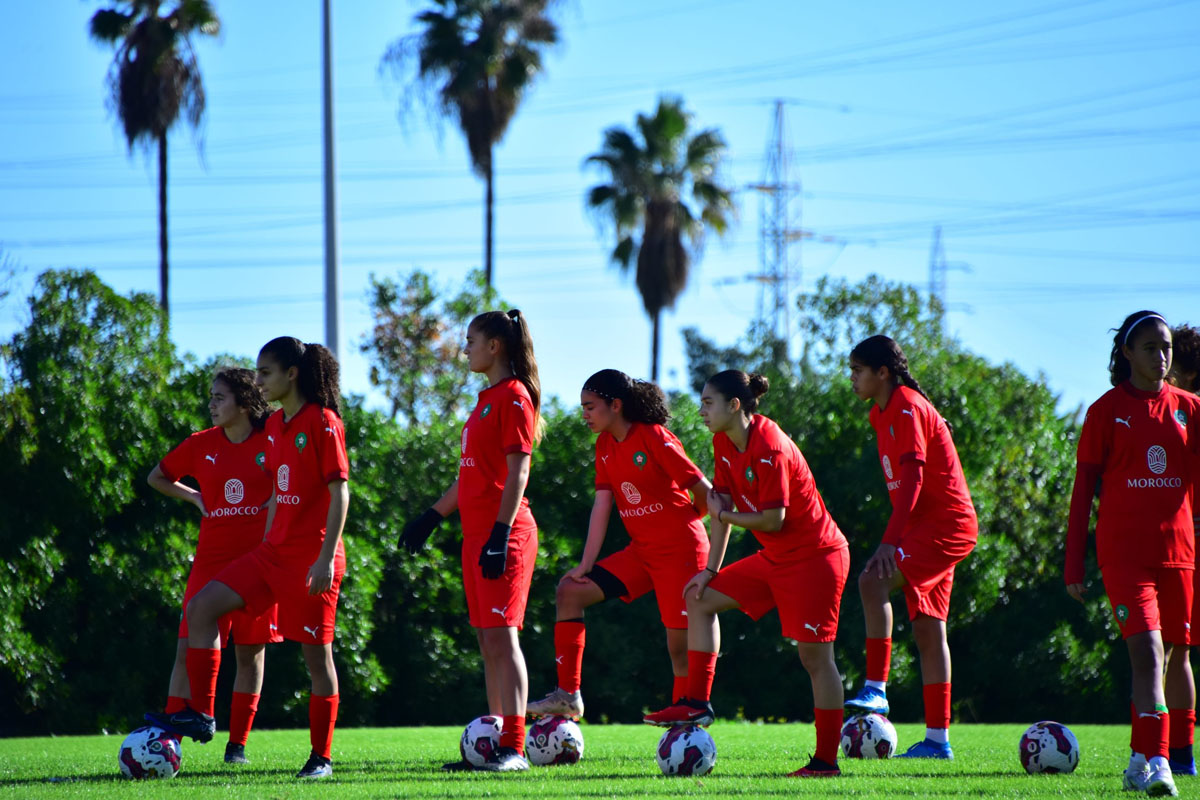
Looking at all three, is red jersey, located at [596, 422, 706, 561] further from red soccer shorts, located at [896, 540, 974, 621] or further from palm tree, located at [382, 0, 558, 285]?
palm tree, located at [382, 0, 558, 285]

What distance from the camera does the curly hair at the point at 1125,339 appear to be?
20.8ft

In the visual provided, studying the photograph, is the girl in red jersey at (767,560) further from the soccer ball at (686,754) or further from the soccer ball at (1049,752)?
the soccer ball at (1049,752)

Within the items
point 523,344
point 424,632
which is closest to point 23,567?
point 424,632

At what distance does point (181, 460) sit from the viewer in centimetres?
A: 810

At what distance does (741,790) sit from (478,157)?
23.6 m

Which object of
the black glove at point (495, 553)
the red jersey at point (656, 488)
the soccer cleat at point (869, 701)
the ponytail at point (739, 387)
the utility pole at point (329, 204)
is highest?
the utility pole at point (329, 204)

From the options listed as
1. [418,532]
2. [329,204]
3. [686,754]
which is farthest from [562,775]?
[329,204]

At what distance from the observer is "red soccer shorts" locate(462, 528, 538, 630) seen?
666cm

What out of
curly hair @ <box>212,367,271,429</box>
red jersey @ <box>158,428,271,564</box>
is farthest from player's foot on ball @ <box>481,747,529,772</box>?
curly hair @ <box>212,367,271,429</box>

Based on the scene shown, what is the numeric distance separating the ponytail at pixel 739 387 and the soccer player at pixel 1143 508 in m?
1.69

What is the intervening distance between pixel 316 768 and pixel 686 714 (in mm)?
1978

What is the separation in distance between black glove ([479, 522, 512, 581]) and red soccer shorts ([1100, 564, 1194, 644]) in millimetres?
2929

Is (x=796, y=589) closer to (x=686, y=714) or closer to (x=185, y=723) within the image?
(x=686, y=714)

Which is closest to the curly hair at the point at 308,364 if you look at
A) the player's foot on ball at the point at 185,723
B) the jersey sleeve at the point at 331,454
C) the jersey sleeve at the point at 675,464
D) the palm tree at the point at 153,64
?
the jersey sleeve at the point at 331,454
